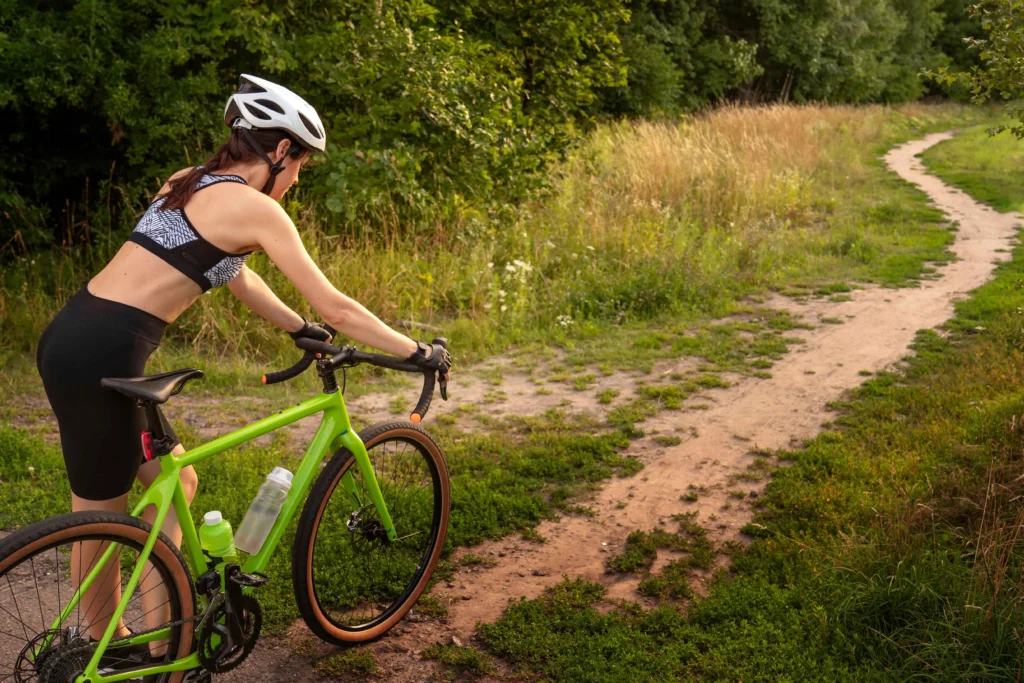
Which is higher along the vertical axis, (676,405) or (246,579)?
(246,579)

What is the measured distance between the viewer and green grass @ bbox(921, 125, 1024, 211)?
15.8 meters

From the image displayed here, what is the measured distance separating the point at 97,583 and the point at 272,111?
1672 millimetres

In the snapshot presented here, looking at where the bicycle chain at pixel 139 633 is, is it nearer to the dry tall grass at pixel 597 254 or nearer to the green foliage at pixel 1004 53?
the dry tall grass at pixel 597 254

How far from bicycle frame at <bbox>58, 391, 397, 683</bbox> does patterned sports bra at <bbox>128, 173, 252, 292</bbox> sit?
1.82ft

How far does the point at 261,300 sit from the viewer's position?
11.0 ft

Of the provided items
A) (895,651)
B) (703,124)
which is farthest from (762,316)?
(703,124)

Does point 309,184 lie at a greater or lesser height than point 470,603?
greater

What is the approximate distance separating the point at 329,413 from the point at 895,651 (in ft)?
8.16

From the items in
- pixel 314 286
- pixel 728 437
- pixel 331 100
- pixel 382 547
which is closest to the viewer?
pixel 314 286

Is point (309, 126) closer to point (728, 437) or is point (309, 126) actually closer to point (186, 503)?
point (186, 503)

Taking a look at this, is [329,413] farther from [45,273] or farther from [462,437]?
[45,273]

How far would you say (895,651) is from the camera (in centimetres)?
344

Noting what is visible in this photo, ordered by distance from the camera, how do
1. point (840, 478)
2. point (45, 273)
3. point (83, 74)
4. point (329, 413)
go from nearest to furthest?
point (329, 413)
point (840, 478)
point (83, 74)
point (45, 273)

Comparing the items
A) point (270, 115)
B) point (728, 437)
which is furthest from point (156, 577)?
point (728, 437)
